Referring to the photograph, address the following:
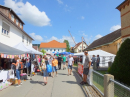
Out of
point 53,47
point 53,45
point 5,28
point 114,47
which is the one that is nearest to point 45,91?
point 5,28

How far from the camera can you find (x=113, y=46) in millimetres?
16297

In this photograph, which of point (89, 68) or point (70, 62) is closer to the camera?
point (89, 68)

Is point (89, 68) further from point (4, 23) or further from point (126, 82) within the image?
point (4, 23)

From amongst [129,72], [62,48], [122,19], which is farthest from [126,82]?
[62,48]

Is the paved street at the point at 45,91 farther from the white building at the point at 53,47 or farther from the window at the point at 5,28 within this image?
Result: the white building at the point at 53,47

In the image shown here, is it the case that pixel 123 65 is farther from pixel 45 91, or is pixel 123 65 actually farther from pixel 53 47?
pixel 53 47

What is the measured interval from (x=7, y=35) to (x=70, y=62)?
24.6ft

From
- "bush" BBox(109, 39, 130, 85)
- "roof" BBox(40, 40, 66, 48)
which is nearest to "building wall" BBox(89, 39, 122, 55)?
"bush" BBox(109, 39, 130, 85)

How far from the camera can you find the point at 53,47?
68.1 metres

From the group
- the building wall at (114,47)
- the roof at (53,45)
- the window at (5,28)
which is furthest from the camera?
the roof at (53,45)

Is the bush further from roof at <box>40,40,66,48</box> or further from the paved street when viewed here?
roof at <box>40,40,66,48</box>

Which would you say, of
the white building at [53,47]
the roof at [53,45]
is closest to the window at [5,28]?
the white building at [53,47]

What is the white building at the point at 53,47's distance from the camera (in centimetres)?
6762

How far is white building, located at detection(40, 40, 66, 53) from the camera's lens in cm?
6762
